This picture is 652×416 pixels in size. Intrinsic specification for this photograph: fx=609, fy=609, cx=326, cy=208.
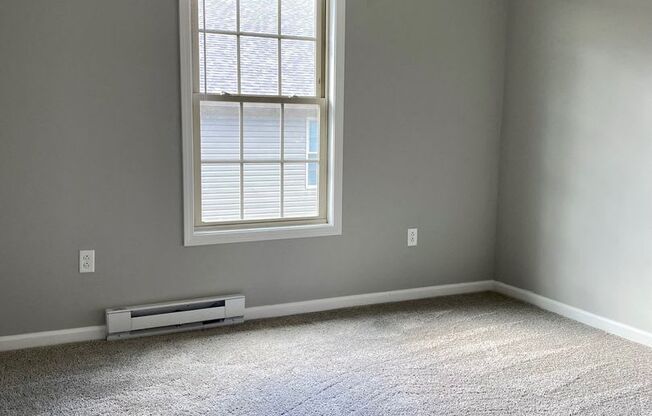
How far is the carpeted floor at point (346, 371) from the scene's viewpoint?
2490 mm

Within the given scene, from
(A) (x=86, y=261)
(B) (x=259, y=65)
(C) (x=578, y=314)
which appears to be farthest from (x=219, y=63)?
(C) (x=578, y=314)

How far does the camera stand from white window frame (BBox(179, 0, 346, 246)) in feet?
10.6

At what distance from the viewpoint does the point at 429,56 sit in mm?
3863

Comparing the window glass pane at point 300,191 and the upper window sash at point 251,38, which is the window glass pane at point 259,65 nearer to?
the upper window sash at point 251,38

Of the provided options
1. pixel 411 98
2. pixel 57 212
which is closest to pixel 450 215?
pixel 411 98

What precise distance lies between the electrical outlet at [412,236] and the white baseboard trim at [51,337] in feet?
6.31

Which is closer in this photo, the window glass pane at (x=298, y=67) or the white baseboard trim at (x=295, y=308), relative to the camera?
the white baseboard trim at (x=295, y=308)

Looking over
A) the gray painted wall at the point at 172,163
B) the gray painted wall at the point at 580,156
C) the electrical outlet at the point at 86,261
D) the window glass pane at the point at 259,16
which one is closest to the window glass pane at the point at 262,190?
the gray painted wall at the point at 172,163

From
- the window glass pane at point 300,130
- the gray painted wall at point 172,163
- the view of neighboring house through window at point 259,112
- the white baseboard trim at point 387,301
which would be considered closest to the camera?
the gray painted wall at point 172,163

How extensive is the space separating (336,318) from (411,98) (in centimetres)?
145

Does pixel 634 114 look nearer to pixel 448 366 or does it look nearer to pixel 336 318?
pixel 448 366

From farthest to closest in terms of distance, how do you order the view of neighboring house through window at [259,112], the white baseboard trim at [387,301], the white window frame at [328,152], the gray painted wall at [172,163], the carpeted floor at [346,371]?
the view of neighboring house through window at [259,112] < the white window frame at [328,152] < the white baseboard trim at [387,301] < the gray painted wall at [172,163] < the carpeted floor at [346,371]

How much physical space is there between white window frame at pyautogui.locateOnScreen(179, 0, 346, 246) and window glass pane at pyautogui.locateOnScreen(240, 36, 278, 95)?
304 millimetres

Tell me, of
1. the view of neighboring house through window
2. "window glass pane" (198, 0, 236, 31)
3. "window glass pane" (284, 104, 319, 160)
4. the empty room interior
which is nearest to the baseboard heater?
the empty room interior
